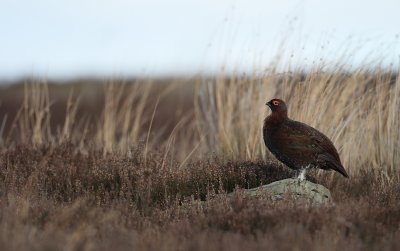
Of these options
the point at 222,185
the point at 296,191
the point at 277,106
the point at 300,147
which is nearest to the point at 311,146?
the point at 300,147

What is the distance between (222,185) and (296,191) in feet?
2.32

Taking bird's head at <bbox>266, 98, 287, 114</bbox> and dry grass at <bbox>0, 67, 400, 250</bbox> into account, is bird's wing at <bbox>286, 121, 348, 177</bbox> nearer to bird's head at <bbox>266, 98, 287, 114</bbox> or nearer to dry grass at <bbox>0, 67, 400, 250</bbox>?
bird's head at <bbox>266, 98, 287, 114</bbox>

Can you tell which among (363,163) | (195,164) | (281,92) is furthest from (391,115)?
(195,164)

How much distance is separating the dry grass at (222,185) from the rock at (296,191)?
0.29m

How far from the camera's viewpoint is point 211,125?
8.44 metres

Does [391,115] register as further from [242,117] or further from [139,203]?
[139,203]

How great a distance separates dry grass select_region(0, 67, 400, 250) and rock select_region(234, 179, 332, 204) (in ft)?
0.94

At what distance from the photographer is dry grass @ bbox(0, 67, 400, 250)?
404 cm

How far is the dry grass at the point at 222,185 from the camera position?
4.04 metres

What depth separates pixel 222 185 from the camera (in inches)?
230

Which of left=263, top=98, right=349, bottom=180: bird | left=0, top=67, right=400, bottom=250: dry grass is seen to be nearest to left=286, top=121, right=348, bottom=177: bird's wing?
left=263, top=98, right=349, bottom=180: bird

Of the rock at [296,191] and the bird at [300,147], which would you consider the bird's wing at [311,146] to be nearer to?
the bird at [300,147]

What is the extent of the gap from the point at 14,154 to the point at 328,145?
3.19 m

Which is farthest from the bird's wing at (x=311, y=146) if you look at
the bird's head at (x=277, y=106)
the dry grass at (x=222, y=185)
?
the dry grass at (x=222, y=185)
